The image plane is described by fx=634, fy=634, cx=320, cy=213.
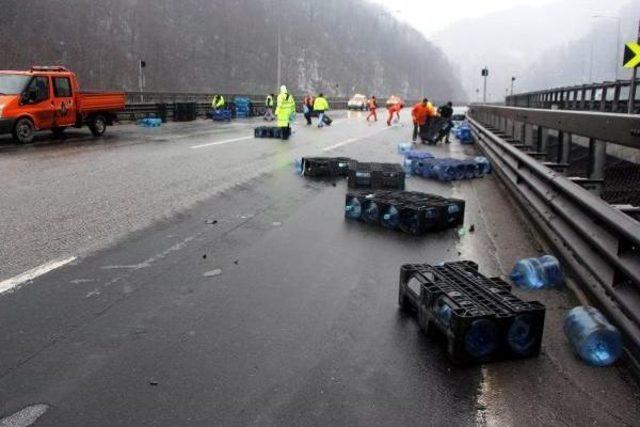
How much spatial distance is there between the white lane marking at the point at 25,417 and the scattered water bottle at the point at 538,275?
3973 mm

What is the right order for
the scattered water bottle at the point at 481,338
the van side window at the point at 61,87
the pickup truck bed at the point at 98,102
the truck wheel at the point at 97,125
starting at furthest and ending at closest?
the truck wheel at the point at 97,125
the pickup truck bed at the point at 98,102
the van side window at the point at 61,87
the scattered water bottle at the point at 481,338

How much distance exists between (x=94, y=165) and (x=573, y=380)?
11396 mm

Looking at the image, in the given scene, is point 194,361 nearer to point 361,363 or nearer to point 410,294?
point 361,363

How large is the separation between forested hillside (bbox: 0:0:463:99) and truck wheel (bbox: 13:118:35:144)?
56.0 metres

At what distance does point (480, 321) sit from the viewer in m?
3.92

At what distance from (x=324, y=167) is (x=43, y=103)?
11.2m

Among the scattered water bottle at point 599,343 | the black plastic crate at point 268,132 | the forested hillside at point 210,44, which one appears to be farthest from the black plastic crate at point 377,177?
the forested hillside at point 210,44

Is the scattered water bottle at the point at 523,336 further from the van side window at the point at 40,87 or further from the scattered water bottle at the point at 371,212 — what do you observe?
the van side window at the point at 40,87

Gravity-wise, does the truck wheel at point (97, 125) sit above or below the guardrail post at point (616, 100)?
below

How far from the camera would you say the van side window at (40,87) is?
1888 centimetres

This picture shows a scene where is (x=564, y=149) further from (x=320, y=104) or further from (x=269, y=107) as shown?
(x=269, y=107)

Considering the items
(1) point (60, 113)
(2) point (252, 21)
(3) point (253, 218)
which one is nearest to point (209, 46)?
(2) point (252, 21)

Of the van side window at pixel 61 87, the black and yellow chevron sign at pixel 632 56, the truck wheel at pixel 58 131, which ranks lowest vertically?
the truck wheel at pixel 58 131

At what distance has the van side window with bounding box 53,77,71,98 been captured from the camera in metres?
19.6
